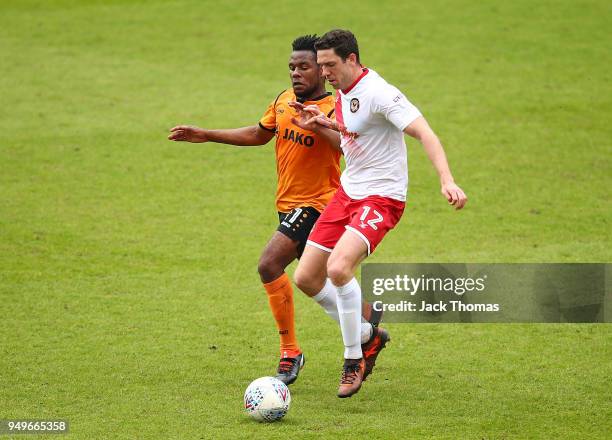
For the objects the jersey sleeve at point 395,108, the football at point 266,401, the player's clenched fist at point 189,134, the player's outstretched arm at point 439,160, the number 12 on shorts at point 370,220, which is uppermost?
the jersey sleeve at point 395,108

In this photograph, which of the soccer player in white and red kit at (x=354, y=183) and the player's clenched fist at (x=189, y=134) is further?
the player's clenched fist at (x=189, y=134)

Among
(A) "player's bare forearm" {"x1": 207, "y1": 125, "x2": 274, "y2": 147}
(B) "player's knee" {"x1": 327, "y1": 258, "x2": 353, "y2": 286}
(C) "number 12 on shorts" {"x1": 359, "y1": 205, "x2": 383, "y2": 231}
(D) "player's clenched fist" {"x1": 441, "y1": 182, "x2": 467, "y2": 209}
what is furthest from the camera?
(A) "player's bare forearm" {"x1": 207, "y1": 125, "x2": 274, "y2": 147}

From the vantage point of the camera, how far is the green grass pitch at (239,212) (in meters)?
7.50

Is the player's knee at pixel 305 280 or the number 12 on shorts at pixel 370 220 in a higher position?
the number 12 on shorts at pixel 370 220

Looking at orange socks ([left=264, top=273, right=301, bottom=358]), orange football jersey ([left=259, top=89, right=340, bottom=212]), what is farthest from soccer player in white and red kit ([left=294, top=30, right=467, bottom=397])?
orange football jersey ([left=259, top=89, right=340, bottom=212])

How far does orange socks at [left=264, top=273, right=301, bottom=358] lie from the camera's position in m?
8.11

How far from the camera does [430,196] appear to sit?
13.5 m

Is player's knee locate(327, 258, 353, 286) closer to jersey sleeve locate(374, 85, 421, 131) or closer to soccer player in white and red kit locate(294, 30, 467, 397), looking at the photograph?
soccer player in white and red kit locate(294, 30, 467, 397)

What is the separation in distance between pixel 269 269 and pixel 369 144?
1.35 m

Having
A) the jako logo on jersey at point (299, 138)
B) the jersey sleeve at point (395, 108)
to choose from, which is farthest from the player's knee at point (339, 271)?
the jako logo on jersey at point (299, 138)

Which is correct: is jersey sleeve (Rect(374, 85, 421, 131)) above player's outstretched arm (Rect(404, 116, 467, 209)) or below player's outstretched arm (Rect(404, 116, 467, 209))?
above

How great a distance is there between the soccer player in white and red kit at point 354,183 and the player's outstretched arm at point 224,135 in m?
1.01

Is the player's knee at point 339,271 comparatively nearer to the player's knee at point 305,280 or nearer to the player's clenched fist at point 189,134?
the player's knee at point 305,280

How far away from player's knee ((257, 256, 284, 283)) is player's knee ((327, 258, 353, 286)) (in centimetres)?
82
